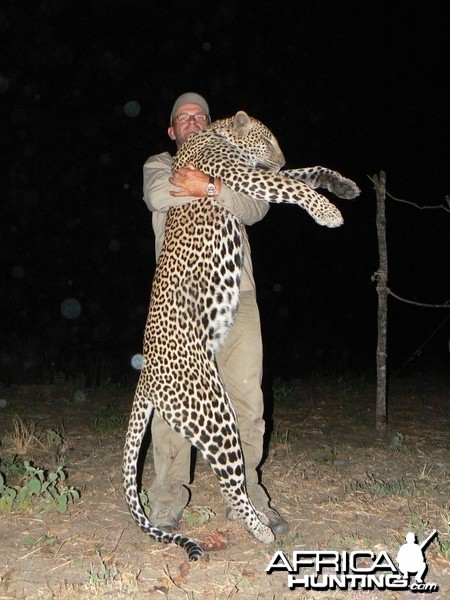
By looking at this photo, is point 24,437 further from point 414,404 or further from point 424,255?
point 424,255

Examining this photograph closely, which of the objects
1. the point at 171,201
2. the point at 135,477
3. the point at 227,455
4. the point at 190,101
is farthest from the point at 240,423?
the point at 190,101

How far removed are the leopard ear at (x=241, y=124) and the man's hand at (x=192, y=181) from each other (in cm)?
51

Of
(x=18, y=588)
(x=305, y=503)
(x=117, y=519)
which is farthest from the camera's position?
(x=305, y=503)

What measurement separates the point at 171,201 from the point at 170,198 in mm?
18

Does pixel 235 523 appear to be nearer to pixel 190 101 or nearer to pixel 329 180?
pixel 329 180

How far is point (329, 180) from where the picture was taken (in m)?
3.90

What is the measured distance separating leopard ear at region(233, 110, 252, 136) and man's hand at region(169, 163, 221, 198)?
513mm

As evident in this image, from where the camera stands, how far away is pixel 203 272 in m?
3.65

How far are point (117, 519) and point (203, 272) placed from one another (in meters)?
1.48

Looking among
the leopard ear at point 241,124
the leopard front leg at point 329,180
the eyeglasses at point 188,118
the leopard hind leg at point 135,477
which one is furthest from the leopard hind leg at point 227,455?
the eyeglasses at point 188,118

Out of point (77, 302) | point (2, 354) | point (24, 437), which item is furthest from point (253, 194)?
point (77, 302)

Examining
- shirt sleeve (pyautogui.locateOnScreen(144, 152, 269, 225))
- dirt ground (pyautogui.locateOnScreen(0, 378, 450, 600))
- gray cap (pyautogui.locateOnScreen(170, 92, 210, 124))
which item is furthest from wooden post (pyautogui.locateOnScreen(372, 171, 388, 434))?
shirt sleeve (pyautogui.locateOnScreen(144, 152, 269, 225))

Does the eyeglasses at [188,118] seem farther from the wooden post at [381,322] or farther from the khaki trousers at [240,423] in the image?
the wooden post at [381,322]

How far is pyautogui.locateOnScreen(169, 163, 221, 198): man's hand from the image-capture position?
3551mm
